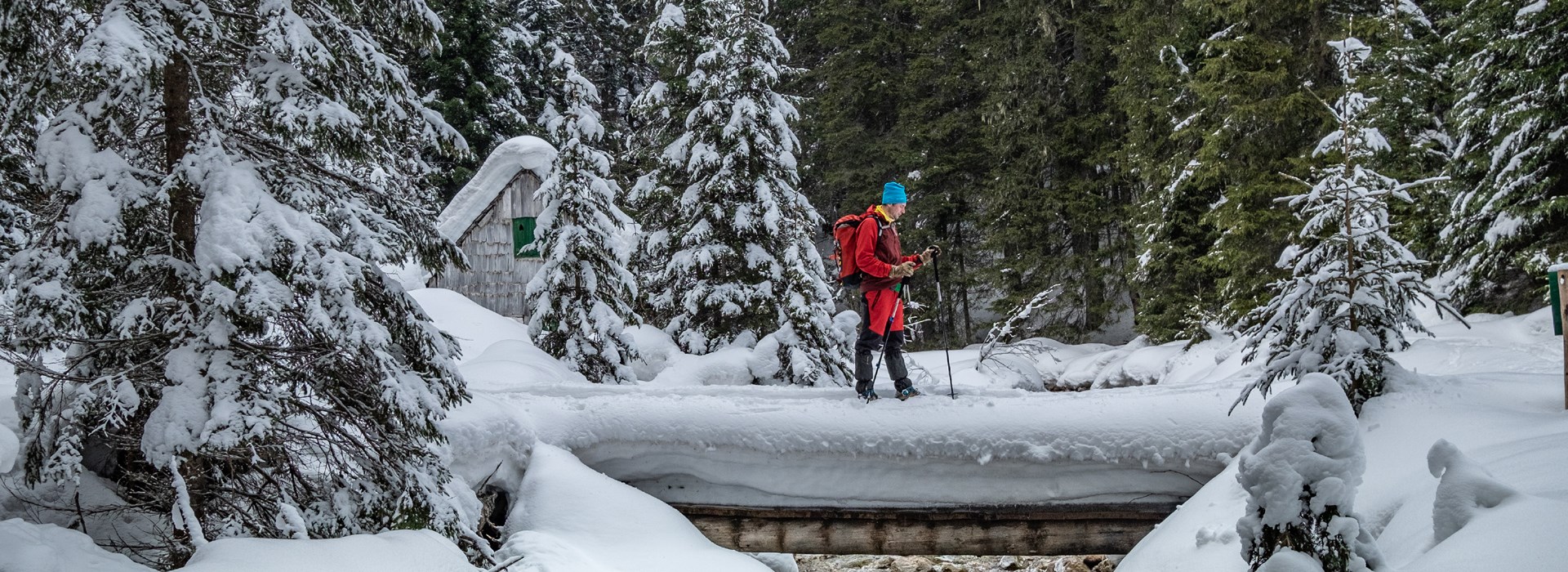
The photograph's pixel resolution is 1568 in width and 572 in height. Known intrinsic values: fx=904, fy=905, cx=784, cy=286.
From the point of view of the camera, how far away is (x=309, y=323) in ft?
14.3

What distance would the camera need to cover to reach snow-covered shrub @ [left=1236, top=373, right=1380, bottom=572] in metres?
3.46

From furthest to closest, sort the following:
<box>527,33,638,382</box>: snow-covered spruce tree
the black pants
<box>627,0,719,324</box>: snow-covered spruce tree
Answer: <box>627,0,719,324</box>: snow-covered spruce tree → <box>527,33,638,382</box>: snow-covered spruce tree → the black pants

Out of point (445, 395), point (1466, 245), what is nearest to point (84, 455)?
point (445, 395)

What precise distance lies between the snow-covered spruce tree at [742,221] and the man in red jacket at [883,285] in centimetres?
448

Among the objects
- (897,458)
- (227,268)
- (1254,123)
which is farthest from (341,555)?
(1254,123)

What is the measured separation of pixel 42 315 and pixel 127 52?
1.25 metres

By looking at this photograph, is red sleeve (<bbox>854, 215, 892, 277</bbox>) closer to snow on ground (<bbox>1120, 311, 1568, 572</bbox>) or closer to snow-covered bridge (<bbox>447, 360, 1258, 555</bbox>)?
A: snow-covered bridge (<bbox>447, 360, 1258, 555</bbox>)

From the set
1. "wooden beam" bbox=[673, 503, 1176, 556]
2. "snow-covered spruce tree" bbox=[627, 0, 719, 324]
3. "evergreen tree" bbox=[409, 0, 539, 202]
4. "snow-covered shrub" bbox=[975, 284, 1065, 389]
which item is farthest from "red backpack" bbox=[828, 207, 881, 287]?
"evergreen tree" bbox=[409, 0, 539, 202]

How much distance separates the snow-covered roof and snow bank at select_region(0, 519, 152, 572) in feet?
43.8

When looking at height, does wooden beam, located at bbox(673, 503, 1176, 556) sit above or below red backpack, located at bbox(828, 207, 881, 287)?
below

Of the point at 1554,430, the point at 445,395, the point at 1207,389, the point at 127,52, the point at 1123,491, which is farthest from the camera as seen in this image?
the point at 1207,389

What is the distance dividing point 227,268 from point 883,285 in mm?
4639

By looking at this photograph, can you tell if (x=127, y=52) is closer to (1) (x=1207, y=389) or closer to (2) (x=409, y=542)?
(2) (x=409, y=542)

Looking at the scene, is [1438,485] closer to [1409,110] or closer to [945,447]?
[945,447]
